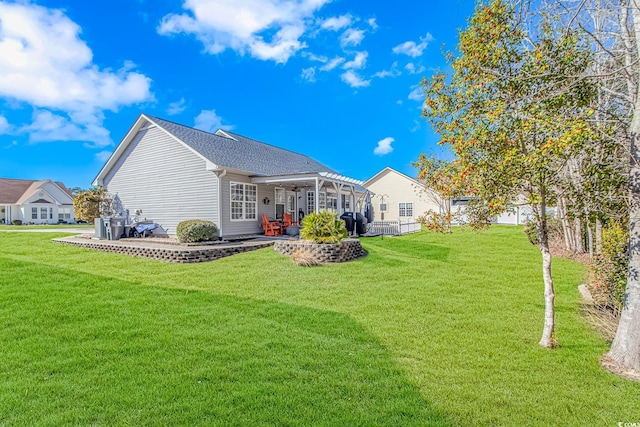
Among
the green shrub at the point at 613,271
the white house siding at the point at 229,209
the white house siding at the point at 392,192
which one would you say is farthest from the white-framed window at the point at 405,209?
the green shrub at the point at 613,271

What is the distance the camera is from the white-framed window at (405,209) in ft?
99.4

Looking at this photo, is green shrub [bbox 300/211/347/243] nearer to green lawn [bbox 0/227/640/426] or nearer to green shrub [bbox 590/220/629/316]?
green lawn [bbox 0/227/640/426]

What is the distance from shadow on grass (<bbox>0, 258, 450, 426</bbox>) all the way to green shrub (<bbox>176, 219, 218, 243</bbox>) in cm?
567

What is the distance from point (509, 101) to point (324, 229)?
717 centimetres

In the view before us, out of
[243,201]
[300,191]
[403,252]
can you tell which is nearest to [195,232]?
[243,201]

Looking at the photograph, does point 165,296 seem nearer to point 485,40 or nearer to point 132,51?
point 485,40

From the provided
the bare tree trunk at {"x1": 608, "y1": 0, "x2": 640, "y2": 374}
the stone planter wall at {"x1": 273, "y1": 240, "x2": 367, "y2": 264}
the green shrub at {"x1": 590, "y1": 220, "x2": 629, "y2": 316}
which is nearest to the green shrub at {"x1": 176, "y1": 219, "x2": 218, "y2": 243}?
the stone planter wall at {"x1": 273, "y1": 240, "x2": 367, "y2": 264}

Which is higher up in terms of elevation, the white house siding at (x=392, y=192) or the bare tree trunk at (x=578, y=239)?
the white house siding at (x=392, y=192)

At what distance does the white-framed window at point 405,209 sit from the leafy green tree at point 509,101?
86.5 feet

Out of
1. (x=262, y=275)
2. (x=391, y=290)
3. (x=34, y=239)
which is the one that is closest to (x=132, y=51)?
(x=34, y=239)

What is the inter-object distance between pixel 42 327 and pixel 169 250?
5.72 metres

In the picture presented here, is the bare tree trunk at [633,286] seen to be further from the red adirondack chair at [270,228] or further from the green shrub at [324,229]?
the red adirondack chair at [270,228]

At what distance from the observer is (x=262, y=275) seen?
27.5ft

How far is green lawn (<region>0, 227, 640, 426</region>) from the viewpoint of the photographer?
9.49 feet
